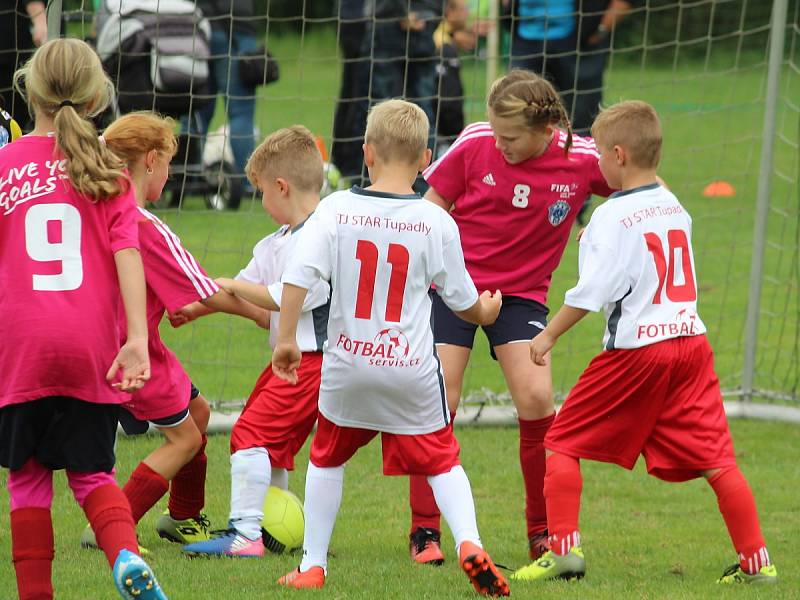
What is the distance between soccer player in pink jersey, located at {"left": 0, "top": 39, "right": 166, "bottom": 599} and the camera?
3.21 m

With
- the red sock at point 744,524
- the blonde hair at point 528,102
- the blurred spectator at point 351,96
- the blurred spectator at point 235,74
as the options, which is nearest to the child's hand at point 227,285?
the blonde hair at point 528,102

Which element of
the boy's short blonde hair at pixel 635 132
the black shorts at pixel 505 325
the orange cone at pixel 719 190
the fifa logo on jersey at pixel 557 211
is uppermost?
the boy's short blonde hair at pixel 635 132

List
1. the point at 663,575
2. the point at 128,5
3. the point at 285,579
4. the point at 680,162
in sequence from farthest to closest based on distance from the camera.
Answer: the point at 680,162 → the point at 128,5 → the point at 663,575 → the point at 285,579

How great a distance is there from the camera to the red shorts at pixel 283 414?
14.3 ft

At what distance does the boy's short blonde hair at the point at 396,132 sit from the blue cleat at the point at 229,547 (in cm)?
139

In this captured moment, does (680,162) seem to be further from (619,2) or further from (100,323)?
(100,323)

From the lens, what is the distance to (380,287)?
366 centimetres

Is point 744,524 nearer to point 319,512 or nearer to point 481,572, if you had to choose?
point 481,572

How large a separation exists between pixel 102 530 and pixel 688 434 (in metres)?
1.77

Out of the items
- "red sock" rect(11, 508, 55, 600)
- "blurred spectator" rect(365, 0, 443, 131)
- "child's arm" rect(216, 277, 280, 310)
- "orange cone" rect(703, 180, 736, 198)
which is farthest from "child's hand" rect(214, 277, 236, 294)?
"orange cone" rect(703, 180, 736, 198)

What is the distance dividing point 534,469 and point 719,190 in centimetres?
818

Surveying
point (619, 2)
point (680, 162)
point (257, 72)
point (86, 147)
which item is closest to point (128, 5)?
point (257, 72)

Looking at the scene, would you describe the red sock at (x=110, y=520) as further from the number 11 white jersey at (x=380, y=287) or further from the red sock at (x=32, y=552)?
the number 11 white jersey at (x=380, y=287)

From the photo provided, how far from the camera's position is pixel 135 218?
3.33 m
